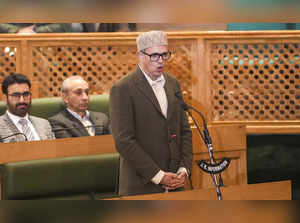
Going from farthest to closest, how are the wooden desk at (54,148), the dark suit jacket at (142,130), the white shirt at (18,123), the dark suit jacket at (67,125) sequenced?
1. the dark suit jacket at (67,125)
2. the white shirt at (18,123)
3. the wooden desk at (54,148)
4. the dark suit jacket at (142,130)

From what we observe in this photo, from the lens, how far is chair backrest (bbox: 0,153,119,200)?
8.16 feet

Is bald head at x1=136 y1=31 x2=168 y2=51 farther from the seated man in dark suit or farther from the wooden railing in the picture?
the wooden railing

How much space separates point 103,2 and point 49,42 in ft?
11.0

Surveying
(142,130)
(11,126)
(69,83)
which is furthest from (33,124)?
(142,130)

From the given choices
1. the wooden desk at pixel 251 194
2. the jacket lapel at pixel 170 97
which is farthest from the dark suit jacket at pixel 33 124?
the wooden desk at pixel 251 194

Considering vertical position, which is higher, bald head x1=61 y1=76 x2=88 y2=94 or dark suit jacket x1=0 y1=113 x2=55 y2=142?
bald head x1=61 y1=76 x2=88 y2=94

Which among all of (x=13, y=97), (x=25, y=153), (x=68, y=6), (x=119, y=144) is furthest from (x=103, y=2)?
(x=13, y=97)

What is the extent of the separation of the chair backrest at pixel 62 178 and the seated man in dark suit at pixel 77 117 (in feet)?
0.76

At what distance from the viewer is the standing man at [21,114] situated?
2645 millimetres

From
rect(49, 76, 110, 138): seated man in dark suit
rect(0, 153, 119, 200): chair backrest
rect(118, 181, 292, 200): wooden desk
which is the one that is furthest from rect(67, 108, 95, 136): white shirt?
rect(118, 181, 292, 200): wooden desk

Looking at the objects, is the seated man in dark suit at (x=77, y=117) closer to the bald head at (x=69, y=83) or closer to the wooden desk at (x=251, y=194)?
the bald head at (x=69, y=83)

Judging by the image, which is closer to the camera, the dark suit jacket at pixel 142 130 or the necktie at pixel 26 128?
the dark suit jacket at pixel 142 130

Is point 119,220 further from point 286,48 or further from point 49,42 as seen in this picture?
point 286,48

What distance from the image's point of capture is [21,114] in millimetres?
2695
